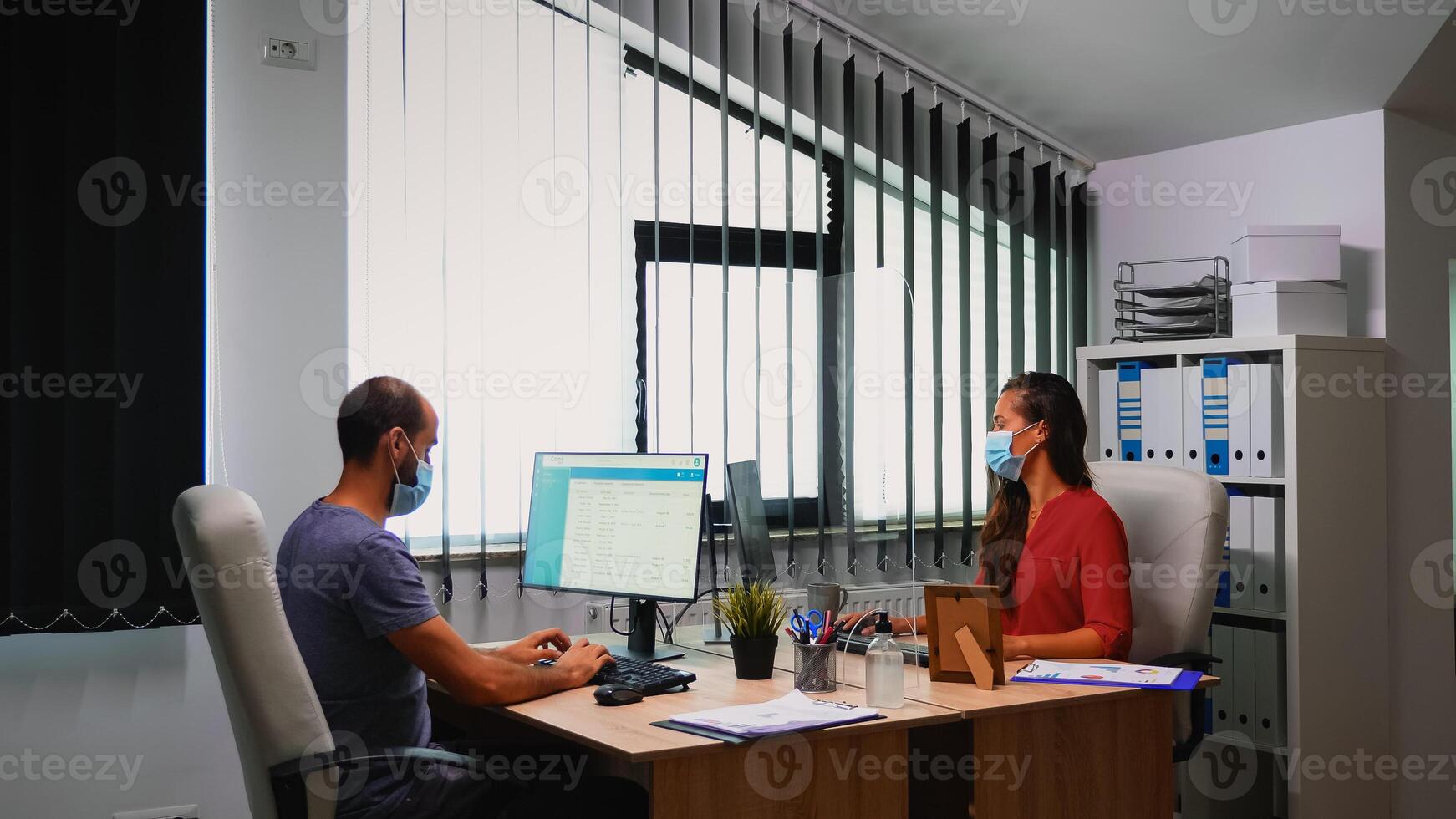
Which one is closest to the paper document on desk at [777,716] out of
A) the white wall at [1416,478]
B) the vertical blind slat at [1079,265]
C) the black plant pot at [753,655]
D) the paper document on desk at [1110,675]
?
the black plant pot at [753,655]

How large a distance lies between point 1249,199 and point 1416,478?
1.02 metres

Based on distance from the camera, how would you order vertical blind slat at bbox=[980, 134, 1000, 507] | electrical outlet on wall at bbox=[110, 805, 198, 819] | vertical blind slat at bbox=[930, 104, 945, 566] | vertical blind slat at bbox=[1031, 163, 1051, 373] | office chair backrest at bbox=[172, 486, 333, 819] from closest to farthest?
office chair backrest at bbox=[172, 486, 333, 819]
electrical outlet on wall at bbox=[110, 805, 198, 819]
vertical blind slat at bbox=[930, 104, 945, 566]
vertical blind slat at bbox=[980, 134, 1000, 507]
vertical blind slat at bbox=[1031, 163, 1051, 373]

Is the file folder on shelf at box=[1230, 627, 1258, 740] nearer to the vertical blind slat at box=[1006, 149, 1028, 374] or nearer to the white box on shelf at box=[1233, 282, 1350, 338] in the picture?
the white box on shelf at box=[1233, 282, 1350, 338]

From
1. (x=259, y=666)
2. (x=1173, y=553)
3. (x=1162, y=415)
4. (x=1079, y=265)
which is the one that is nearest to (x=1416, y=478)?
(x=1162, y=415)

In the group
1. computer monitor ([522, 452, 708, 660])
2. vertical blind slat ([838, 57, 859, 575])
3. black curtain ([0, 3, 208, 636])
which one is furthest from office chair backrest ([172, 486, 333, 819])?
vertical blind slat ([838, 57, 859, 575])

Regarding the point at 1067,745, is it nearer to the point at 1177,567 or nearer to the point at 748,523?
the point at 1177,567

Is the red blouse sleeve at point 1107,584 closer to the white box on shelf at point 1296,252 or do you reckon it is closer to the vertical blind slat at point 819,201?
the vertical blind slat at point 819,201

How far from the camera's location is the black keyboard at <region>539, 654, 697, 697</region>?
6.77 feet

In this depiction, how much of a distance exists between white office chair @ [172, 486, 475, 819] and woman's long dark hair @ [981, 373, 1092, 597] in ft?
5.05

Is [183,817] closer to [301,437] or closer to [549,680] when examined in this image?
[301,437]

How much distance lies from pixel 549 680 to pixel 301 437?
1.20 m

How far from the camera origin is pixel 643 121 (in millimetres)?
3381

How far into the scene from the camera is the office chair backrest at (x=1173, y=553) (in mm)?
2525

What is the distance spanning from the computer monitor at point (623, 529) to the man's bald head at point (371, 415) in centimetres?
49
